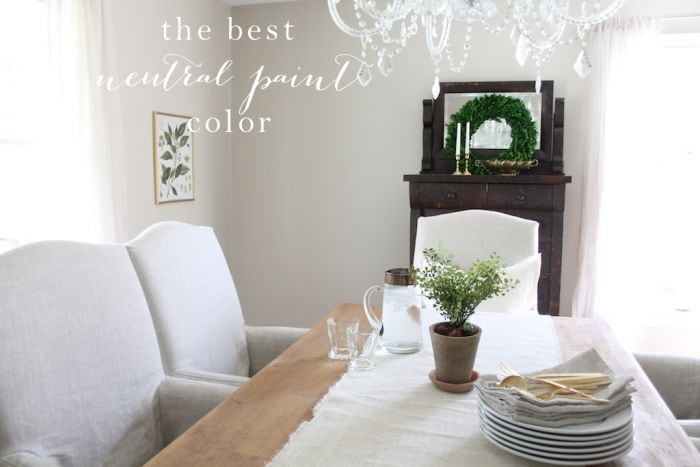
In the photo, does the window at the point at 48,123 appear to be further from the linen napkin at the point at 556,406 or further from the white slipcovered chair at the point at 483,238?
the linen napkin at the point at 556,406

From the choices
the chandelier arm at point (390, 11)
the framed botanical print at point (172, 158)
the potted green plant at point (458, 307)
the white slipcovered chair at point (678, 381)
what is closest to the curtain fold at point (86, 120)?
the framed botanical print at point (172, 158)

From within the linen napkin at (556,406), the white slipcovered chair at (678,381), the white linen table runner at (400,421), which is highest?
the linen napkin at (556,406)

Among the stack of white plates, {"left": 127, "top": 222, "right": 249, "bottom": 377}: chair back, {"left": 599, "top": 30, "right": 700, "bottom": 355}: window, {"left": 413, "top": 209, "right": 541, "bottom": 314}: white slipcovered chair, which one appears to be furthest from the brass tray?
Answer: the stack of white plates

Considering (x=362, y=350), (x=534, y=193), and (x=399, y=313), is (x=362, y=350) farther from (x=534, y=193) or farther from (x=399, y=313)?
(x=534, y=193)

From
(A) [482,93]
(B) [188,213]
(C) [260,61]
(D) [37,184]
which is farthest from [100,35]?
(A) [482,93]

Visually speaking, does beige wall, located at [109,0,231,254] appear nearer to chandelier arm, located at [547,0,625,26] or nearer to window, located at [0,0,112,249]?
window, located at [0,0,112,249]

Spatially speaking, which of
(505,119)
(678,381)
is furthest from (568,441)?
(505,119)

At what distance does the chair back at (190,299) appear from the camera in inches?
65.4

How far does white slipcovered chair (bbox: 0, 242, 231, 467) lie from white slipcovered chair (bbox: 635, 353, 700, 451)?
4.08 ft

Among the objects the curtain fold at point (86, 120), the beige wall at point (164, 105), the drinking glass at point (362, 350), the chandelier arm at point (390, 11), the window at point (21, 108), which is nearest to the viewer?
the drinking glass at point (362, 350)

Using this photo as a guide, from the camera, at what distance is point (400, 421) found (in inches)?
44.9

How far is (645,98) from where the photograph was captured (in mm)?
3359

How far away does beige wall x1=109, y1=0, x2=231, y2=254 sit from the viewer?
9.66 ft

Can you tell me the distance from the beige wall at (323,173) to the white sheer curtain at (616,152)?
162mm
